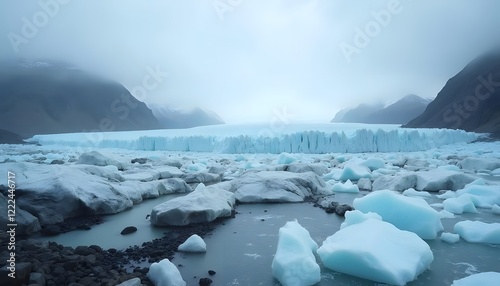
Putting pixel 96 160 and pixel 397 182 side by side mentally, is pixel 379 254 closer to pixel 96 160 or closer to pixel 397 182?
pixel 397 182

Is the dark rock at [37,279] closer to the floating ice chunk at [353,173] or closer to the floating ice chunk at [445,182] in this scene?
the floating ice chunk at [445,182]

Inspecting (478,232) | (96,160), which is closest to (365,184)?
(478,232)

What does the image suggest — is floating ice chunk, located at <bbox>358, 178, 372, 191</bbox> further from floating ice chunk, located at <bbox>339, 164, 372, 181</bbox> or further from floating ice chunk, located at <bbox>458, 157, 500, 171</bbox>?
floating ice chunk, located at <bbox>458, 157, 500, 171</bbox>

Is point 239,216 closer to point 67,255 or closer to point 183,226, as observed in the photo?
point 183,226

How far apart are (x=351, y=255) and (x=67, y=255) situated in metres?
3.12

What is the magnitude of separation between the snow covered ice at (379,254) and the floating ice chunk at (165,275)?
1.62 meters

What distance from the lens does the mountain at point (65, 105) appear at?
213 feet

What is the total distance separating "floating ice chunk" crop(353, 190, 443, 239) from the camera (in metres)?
Result: 4.33

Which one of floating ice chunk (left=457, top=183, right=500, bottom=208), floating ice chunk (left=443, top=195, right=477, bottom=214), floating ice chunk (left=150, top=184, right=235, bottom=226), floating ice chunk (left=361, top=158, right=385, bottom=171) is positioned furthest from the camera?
floating ice chunk (left=361, top=158, right=385, bottom=171)

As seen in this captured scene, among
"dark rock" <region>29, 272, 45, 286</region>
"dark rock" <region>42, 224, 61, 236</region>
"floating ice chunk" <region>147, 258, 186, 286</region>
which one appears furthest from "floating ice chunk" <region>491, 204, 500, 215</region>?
"dark rock" <region>42, 224, 61, 236</region>

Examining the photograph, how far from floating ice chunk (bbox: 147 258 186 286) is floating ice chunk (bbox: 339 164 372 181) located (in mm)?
7875

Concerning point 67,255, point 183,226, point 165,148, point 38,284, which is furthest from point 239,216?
point 165,148

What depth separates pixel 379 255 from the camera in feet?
10.3

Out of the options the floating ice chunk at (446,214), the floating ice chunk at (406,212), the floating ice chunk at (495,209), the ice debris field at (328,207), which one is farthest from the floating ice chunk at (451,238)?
the floating ice chunk at (495,209)
